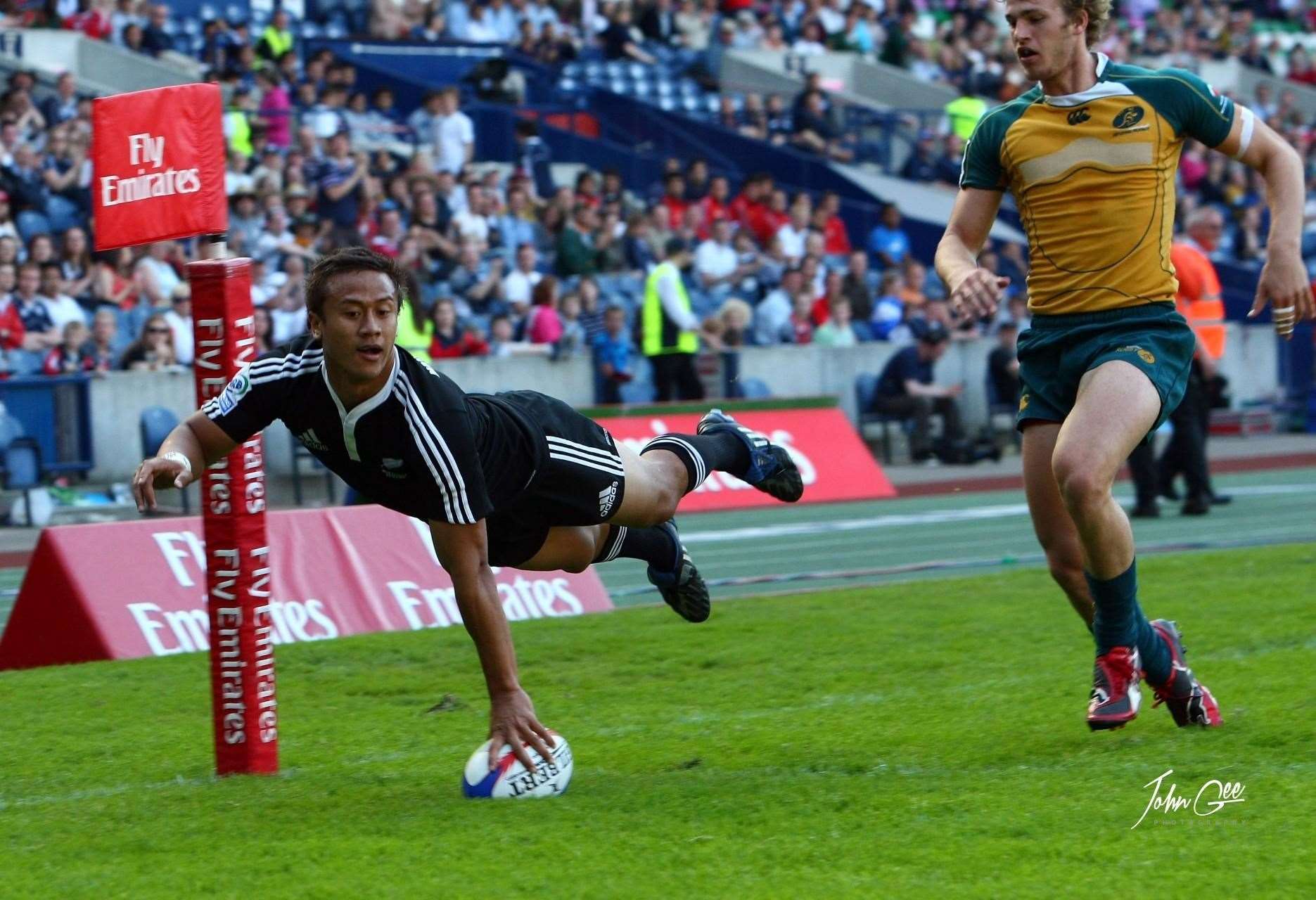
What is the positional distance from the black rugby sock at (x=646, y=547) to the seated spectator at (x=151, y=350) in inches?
400

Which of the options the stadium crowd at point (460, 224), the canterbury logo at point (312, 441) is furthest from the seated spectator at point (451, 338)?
the canterbury logo at point (312, 441)

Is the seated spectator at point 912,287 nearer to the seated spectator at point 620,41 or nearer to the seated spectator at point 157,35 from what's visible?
the seated spectator at point 620,41

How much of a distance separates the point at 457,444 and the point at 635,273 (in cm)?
1564

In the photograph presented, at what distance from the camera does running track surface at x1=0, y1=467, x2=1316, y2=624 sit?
12742 millimetres

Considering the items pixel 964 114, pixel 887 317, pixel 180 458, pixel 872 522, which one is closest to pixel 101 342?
pixel 872 522

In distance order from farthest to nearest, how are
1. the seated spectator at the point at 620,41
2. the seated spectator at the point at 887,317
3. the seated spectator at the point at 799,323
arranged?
the seated spectator at the point at 620,41 → the seated spectator at the point at 887,317 → the seated spectator at the point at 799,323

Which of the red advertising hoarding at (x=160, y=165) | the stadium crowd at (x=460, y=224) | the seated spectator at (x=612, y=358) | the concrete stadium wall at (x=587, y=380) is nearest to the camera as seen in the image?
the red advertising hoarding at (x=160, y=165)

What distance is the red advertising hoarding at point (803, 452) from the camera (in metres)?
17.4

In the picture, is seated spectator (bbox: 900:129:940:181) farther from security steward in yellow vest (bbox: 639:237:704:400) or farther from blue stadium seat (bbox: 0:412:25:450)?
blue stadium seat (bbox: 0:412:25:450)

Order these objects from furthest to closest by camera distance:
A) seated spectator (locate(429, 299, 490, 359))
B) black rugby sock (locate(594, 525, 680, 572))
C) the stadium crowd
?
seated spectator (locate(429, 299, 490, 359))
the stadium crowd
black rugby sock (locate(594, 525, 680, 572))

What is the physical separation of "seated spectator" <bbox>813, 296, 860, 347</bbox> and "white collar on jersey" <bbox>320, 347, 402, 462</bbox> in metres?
16.1

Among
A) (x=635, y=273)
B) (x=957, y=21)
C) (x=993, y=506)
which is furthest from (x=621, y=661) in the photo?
(x=957, y=21)

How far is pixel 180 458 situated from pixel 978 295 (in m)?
2.35

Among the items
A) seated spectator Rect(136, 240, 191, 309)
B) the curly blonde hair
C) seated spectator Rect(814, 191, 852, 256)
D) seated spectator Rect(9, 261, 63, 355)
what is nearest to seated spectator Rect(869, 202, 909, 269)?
seated spectator Rect(814, 191, 852, 256)
